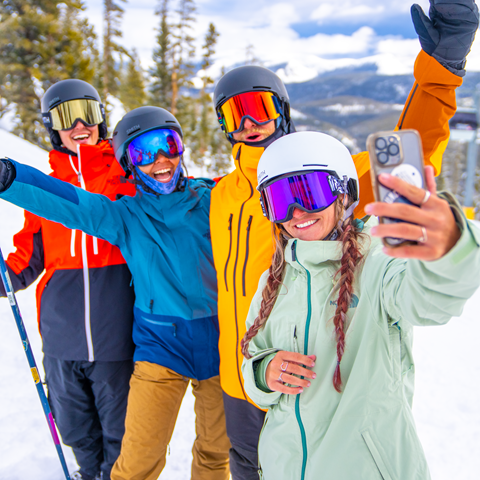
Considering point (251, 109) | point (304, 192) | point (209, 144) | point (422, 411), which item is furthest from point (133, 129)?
point (209, 144)

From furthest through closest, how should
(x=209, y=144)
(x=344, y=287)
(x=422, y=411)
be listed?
(x=209, y=144)
(x=422, y=411)
(x=344, y=287)

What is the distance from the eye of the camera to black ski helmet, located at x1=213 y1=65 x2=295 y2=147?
254cm

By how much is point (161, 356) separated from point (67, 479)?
156 cm

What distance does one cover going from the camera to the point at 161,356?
101 inches

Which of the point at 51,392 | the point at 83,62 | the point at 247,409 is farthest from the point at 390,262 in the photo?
the point at 83,62

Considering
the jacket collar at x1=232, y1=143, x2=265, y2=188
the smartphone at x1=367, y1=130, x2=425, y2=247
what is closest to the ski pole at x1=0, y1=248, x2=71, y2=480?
the jacket collar at x1=232, y1=143, x2=265, y2=188

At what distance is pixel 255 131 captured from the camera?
2471 millimetres

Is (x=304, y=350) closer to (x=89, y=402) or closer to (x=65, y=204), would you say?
(x=65, y=204)

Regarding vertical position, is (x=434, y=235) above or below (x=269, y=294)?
above

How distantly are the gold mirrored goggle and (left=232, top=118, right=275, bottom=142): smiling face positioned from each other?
61.6 inches

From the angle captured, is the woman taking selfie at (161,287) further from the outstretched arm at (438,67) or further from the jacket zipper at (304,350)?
→ the outstretched arm at (438,67)

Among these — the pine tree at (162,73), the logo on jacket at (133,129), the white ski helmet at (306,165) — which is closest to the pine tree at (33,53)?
the pine tree at (162,73)

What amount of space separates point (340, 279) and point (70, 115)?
2.80m

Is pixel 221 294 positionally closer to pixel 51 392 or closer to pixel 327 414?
pixel 327 414
